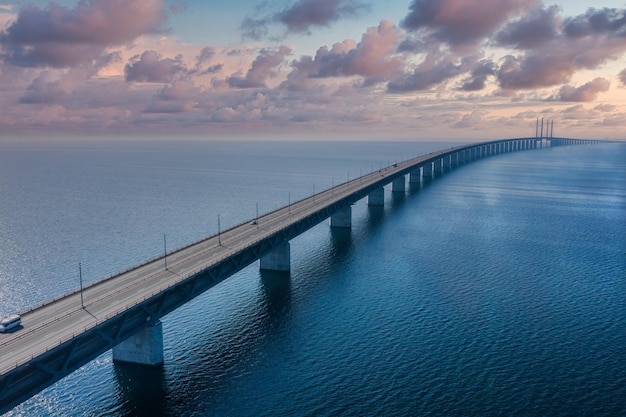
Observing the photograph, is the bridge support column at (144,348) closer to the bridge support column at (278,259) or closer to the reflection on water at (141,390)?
the reflection on water at (141,390)

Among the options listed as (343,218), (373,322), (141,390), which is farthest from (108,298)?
(343,218)

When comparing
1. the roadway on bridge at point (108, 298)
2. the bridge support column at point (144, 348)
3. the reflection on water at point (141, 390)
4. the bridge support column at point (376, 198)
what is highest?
the roadway on bridge at point (108, 298)

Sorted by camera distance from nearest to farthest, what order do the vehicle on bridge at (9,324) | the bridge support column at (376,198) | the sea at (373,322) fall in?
the vehicle on bridge at (9,324)
the sea at (373,322)
the bridge support column at (376,198)

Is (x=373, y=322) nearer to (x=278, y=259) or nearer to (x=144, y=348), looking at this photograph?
(x=278, y=259)

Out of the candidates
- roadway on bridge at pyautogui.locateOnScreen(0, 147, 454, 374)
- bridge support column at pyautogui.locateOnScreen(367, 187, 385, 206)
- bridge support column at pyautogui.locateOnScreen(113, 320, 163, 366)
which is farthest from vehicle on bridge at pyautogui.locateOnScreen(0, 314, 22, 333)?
bridge support column at pyautogui.locateOnScreen(367, 187, 385, 206)

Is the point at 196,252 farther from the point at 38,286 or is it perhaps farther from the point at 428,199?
the point at 428,199

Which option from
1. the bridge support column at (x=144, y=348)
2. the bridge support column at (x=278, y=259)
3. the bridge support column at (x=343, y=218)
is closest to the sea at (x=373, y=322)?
the bridge support column at (x=144, y=348)
